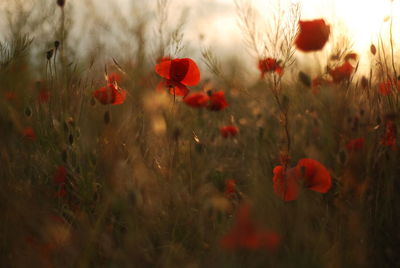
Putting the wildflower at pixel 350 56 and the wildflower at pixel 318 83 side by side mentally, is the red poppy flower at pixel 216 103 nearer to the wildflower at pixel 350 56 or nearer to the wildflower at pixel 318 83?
the wildflower at pixel 318 83

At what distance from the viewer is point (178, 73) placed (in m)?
1.83

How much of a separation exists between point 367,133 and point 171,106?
2.36 ft

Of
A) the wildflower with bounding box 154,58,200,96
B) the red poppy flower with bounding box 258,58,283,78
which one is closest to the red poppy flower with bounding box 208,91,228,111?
the wildflower with bounding box 154,58,200,96

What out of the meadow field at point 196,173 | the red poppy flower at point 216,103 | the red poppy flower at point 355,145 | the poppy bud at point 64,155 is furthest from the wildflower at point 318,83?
the poppy bud at point 64,155

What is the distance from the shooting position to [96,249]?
119 centimetres

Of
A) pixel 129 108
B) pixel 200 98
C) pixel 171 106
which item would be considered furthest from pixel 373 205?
pixel 200 98

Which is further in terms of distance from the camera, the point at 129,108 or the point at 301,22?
the point at 301,22

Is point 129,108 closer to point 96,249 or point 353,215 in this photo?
point 96,249

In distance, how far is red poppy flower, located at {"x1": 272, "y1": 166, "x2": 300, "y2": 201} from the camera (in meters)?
1.10

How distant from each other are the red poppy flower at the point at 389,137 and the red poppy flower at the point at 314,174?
35cm

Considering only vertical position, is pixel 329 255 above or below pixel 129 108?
below

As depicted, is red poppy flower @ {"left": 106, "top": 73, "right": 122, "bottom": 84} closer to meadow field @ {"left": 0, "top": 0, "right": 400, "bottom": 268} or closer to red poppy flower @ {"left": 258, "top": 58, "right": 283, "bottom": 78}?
meadow field @ {"left": 0, "top": 0, "right": 400, "bottom": 268}

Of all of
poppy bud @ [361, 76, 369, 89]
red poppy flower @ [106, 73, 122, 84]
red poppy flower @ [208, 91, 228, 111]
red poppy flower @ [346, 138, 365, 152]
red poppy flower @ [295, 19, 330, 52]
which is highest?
red poppy flower @ [295, 19, 330, 52]

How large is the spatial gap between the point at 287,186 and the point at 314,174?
0.42 feet
